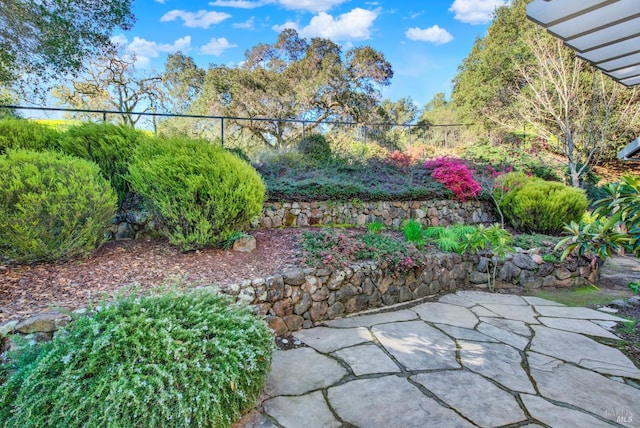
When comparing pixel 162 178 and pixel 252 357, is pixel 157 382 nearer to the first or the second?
pixel 252 357

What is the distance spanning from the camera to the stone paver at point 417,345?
2287mm

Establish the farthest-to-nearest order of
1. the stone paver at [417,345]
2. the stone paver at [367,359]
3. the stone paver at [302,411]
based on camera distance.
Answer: the stone paver at [417,345], the stone paver at [367,359], the stone paver at [302,411]

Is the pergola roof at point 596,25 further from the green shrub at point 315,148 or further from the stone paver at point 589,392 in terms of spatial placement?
the green shrub at point 315,148

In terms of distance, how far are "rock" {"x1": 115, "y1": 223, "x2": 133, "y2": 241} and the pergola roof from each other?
406 cm

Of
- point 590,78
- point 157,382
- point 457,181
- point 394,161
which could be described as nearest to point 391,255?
point 157,382

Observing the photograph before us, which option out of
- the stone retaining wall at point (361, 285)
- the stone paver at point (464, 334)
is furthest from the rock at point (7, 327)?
the stone paver at point (464, 334)

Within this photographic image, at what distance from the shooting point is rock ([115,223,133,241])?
143 inches

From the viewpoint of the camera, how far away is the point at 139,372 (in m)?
1.44

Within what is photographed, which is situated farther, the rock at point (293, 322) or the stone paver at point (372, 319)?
the stone paver at point (372, 319)

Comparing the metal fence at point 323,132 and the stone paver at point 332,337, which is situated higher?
the metal fence at point 323,132

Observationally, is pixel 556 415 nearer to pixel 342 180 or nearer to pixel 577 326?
pixel 577 326

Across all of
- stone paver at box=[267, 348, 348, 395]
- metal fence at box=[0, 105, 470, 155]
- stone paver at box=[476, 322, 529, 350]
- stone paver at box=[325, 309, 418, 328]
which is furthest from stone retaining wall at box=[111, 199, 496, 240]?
metal fence at box=[0, 105, 470, 155]

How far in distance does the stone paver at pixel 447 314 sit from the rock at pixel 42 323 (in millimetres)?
2754

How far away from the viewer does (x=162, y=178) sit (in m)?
3.04
